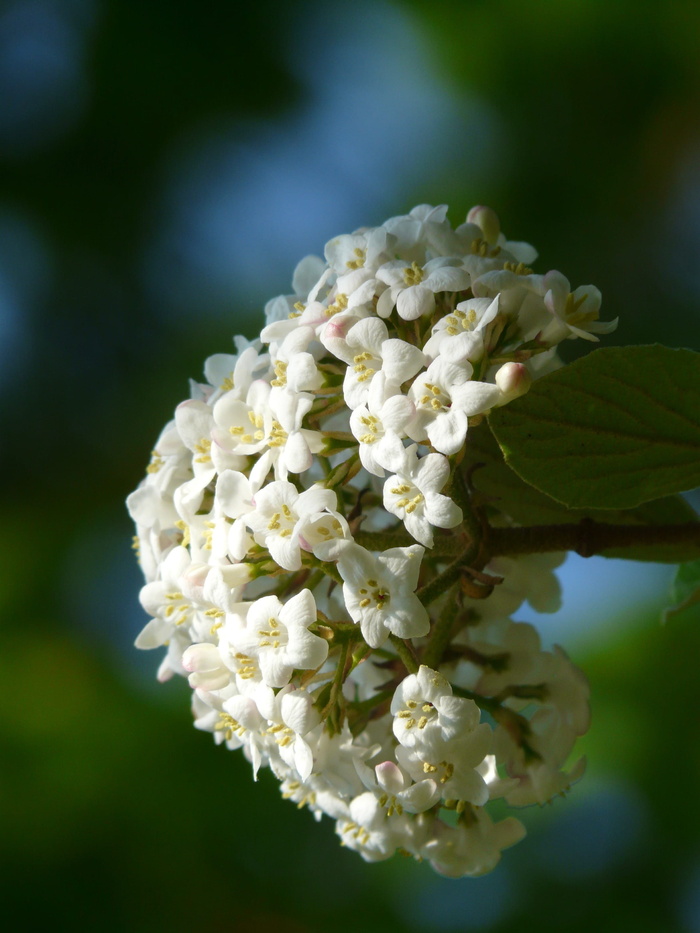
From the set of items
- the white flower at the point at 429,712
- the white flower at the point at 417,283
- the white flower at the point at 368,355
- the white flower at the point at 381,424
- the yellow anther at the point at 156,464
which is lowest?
the white flower at the point at 429,712

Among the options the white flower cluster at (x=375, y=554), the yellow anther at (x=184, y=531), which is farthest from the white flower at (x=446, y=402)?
the yellow anther at (x=184, y=531)

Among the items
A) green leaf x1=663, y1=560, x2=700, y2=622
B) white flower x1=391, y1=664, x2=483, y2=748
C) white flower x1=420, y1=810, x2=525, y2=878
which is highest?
white flower x1=391, y1=664, x2=483, y2=748

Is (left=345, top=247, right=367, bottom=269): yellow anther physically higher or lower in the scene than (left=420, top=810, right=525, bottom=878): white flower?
higher

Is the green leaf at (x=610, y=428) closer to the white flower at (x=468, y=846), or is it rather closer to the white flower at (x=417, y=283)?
the white flower at (x=417, y=283)

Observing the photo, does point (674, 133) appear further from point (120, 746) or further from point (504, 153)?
point (120, 746)

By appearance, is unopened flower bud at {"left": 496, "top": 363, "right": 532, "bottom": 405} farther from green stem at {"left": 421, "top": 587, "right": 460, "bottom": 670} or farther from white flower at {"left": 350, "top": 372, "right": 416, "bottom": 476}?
green stem at {"left": 421, "top": 587, "right": 460, "bottom": 670}

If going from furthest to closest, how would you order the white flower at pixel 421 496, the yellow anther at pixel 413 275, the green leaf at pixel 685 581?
the green leaf at pixel 685 581
the yellow anther at pixel 413 275
the white flower at pixel 421 496

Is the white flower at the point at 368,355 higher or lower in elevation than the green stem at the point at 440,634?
higher

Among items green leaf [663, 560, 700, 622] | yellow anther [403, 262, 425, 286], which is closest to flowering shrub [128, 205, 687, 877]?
yellow anther [403, 262, 425, 286]
